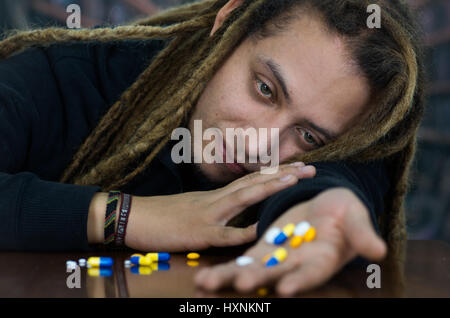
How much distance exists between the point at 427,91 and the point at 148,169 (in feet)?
2.55

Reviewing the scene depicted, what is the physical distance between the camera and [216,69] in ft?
3.92

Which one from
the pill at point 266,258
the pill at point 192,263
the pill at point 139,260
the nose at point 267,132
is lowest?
the pill at point 266,258

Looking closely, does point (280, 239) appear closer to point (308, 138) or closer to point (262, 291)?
point (262, 291)

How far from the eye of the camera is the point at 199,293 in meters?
0.61

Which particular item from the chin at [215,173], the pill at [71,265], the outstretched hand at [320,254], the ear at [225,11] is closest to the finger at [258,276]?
the outstretched hand at [320,254]

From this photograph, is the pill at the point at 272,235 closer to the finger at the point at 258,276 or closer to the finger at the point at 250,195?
the finger at the point at 258,276

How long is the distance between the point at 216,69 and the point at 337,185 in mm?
→ 534

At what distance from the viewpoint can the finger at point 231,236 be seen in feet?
2.69

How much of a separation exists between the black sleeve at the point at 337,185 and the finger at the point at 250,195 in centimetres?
2

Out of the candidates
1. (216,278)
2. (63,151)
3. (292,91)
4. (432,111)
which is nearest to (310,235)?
(216,278)

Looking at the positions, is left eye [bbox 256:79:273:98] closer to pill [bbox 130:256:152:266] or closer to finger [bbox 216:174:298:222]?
finger [bbox 216:174:298:222]

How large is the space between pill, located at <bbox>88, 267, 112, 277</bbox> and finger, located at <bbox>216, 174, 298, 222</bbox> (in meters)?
0.23
